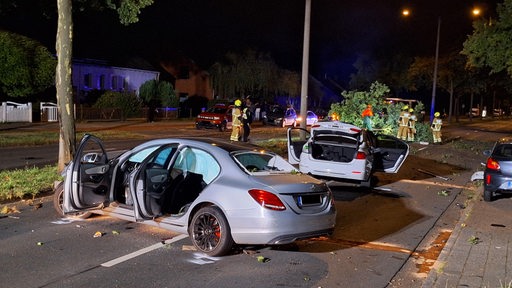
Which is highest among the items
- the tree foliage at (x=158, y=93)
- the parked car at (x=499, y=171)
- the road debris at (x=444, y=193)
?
the tree foliage at (x=158, y=93)

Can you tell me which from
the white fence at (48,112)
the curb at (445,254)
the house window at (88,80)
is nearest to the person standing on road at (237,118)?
the curb at (445,254)

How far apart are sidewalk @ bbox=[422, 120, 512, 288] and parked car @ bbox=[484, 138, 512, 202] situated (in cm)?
57

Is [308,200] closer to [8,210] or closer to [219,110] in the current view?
[8,210]

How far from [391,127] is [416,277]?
21039 mm

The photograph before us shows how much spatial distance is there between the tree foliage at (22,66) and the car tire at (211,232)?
2576 cm

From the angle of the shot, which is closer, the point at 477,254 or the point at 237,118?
the point at 477,254

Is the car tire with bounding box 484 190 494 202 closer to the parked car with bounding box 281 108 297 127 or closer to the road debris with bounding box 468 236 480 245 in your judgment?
the road debris with bounding box 468 236 480 245

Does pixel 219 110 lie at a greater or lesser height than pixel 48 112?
greater

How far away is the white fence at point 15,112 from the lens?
30.2 meters

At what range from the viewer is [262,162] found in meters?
7.65

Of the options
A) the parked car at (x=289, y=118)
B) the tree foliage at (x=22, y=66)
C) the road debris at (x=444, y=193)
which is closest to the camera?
the road debris at (x=444, y=193)

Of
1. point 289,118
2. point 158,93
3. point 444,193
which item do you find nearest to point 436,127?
point 289,118

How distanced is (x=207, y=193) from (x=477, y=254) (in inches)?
137

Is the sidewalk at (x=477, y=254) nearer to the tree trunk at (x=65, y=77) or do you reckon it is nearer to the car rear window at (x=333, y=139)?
the car rear window at (x=333, y=139)
